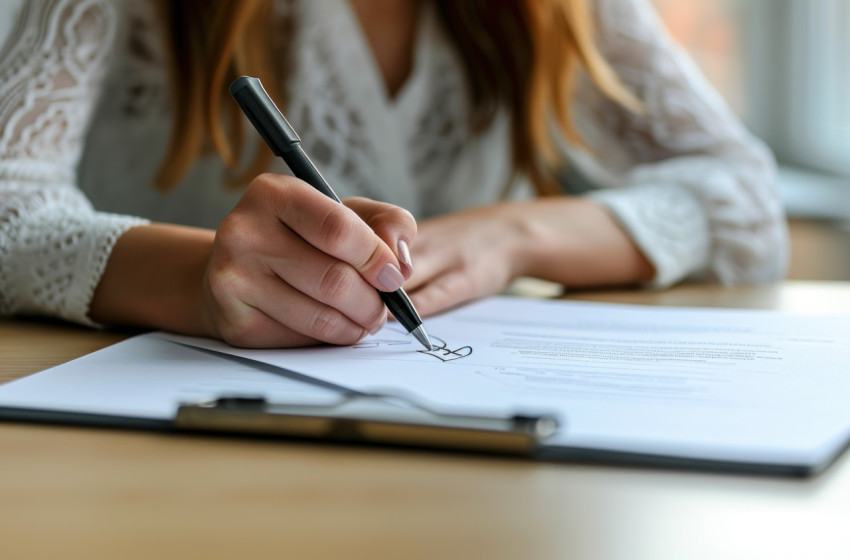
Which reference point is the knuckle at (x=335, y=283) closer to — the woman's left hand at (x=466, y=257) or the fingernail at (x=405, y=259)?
the fingernail at (x=405, y=259)

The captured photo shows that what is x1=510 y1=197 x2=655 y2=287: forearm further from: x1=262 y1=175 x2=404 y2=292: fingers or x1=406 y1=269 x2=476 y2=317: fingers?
x1=262 y1=175 x2=404 y2=292: fingers

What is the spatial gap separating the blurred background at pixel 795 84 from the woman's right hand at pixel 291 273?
1389 millimetres

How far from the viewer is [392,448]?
342 millimetres

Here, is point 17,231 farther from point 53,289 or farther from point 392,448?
point 392,448

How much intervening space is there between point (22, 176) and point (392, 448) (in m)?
0.56

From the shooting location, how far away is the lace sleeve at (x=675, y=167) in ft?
2.85

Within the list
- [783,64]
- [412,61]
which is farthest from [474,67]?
[783,64]

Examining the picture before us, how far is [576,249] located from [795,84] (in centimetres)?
153

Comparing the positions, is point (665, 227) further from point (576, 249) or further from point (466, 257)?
point (466, 257)

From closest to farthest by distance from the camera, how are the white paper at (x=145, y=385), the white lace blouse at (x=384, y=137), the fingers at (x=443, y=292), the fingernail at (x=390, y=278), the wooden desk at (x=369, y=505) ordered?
the wooden desk at (x=369, y=505)
the white paper at (x=145, y=385)
the fingernail at (x=390, y=278)
the fingers at (x=443, y=292)
the white lace blouse at (x=384, y=137)

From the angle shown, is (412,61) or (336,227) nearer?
(336,227)

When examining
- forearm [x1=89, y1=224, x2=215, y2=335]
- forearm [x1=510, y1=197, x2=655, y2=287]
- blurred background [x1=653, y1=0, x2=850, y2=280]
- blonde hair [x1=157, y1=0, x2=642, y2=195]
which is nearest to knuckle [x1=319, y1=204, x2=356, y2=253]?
forearm [x1=89, y1=224, x2=215, y2=335]

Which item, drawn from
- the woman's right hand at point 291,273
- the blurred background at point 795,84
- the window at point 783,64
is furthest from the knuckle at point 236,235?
the window at point 783,64

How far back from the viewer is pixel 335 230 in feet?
1.51
